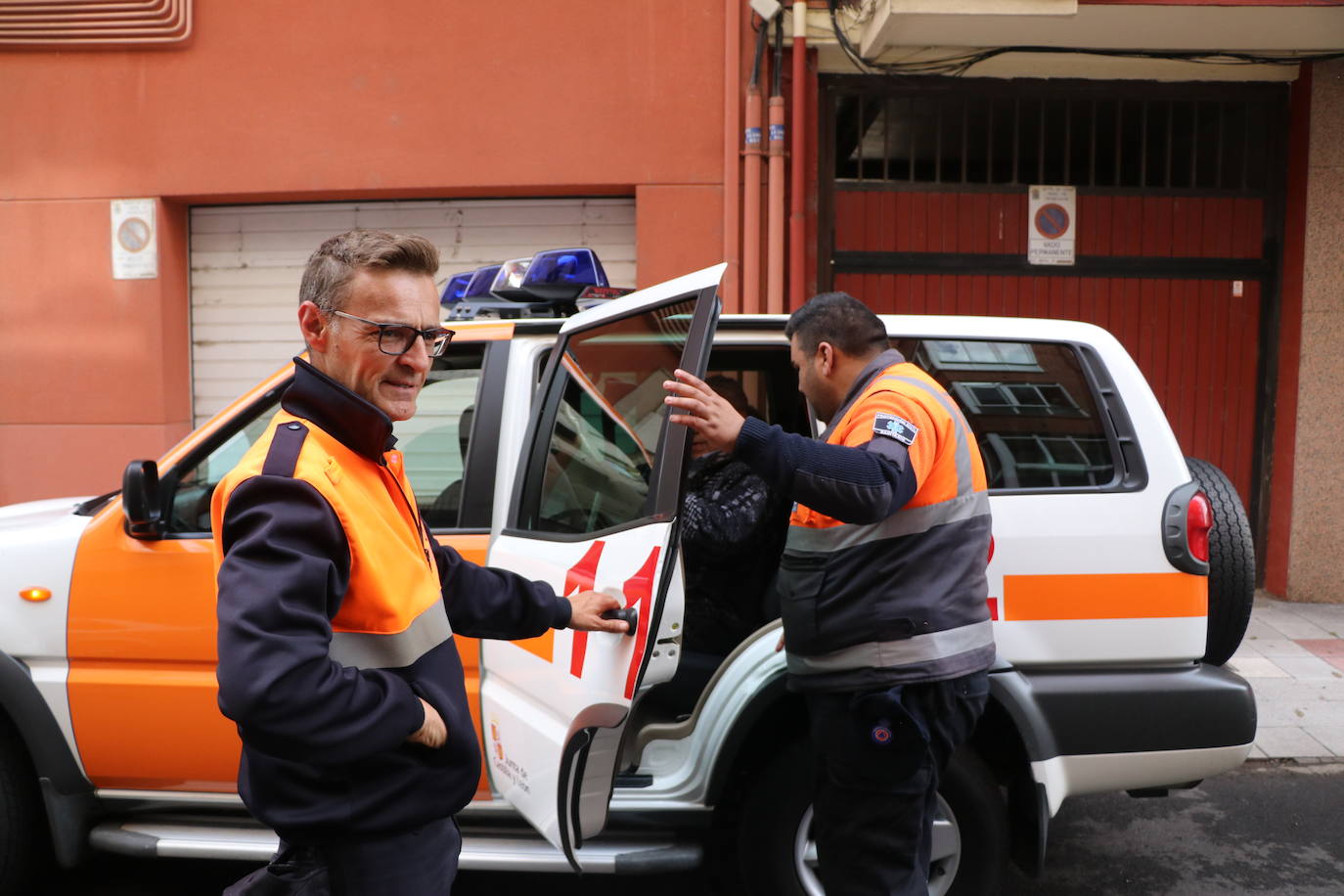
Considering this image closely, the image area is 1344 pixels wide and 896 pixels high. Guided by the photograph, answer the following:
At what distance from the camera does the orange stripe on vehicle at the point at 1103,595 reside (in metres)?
3.06

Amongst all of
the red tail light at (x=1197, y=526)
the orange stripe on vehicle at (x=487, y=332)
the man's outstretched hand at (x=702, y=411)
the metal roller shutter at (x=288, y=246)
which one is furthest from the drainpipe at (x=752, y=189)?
the man's outstretched hand at (x=702, y=411)

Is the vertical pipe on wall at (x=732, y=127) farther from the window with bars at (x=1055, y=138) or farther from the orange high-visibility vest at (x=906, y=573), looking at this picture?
the orange high-visibility vest at (x=906, y=573)

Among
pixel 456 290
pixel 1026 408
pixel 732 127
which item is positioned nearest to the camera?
pixel 1026 408

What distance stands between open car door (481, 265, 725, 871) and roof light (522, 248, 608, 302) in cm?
81

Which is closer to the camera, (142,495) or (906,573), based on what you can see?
(906,573)

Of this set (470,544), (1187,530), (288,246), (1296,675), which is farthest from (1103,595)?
(288,246)

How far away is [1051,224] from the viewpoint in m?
7.62

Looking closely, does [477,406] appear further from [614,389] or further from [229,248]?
A: [229,248]

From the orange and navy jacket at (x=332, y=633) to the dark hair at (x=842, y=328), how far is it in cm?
127

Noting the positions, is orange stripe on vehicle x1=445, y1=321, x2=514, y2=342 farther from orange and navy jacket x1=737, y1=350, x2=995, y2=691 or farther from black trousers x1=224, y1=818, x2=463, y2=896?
black trousers x1=224, y1=818, x2=463, y2=896

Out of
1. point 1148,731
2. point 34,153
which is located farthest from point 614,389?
point 34,153

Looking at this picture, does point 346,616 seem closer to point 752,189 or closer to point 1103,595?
point 1103,595

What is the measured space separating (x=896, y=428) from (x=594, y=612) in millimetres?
780

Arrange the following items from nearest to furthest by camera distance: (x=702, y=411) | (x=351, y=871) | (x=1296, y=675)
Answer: (x=351, y=871)
(x=702, y=411)
(x=1296, y=675)
